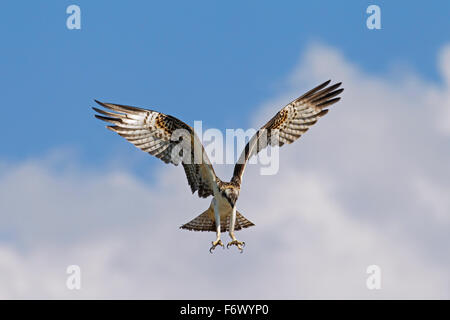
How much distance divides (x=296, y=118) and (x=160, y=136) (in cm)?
366

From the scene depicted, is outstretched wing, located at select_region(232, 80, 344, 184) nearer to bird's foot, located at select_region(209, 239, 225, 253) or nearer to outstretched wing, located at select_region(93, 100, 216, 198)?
outstretched wing, located at select_region(93, 100, 216, 198)

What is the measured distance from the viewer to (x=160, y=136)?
60.8 feet

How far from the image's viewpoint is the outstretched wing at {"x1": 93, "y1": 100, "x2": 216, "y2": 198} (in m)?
18.2

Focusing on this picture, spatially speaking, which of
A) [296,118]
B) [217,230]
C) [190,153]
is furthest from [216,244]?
[296,118]

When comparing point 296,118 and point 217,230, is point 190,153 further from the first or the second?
point 296,118

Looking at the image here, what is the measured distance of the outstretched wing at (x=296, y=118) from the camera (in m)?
19.7

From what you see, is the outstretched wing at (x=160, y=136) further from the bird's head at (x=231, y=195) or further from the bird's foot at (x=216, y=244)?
the bird's foot at (x=216, y=244)

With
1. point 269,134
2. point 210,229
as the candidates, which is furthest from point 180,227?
point 269,134

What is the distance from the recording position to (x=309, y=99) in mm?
20750

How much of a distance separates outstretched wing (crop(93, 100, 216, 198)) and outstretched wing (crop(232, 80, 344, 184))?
143cm

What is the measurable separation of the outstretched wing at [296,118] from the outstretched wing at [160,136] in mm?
1432

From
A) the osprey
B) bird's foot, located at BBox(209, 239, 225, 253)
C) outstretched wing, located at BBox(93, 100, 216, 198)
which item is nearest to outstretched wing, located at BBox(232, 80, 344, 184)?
the osprey

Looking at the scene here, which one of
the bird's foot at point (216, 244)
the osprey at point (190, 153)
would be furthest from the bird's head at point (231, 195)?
the bird's foot at point (216, 244)
